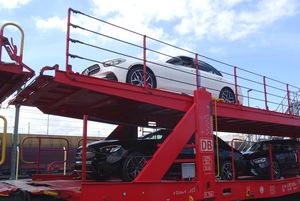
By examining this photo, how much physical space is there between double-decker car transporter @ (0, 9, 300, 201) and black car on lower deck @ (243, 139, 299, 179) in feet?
2.51

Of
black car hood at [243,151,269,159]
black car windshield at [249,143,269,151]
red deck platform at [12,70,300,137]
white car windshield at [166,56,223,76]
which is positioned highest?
white car windshield at [166,56,223,76]

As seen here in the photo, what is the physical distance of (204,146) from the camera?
744 centimetres

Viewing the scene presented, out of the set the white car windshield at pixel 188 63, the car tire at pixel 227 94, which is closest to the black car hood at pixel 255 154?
the car tire at pixel 227 94

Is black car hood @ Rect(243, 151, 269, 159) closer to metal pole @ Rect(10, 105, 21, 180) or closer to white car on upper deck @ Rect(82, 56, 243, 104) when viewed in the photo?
white car on upper deck @ Rect(82, 56, 243, 104)

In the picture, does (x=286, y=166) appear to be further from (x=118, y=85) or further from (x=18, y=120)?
(x=18, y=120)

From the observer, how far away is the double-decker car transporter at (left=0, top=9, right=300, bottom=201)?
19.3 feet

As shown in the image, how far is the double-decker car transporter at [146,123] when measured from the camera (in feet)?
19.3

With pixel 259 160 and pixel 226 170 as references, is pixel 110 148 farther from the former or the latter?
pixel 259 160

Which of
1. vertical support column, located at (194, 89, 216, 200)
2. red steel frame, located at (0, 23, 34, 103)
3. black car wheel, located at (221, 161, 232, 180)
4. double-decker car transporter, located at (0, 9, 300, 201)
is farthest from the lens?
black car wheel, located at (221, 161, 232, 180)

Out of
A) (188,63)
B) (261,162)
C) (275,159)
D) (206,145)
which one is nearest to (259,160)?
(261,162)

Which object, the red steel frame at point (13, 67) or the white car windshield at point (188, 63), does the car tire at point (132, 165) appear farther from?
the red steel frame at point (13, 67)

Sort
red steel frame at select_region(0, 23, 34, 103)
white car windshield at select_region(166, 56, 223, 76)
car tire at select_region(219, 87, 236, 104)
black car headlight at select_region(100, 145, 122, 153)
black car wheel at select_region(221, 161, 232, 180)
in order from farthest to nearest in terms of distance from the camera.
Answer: car tire at select_region(219, 87, 236, 104), white car windshield at select_region(166, 56, 223, 76), black car wheel at select_region(221, 161, 232, 180), black car headlight at select_region(100, 145, 122, 153), red steel frame at select_region(0, 23, 34, 103)

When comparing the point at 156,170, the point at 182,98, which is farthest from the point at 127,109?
the point at 156,170

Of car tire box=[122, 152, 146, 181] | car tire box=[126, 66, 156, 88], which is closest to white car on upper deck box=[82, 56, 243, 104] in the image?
car tire box=[126, 66, 156, 88]
